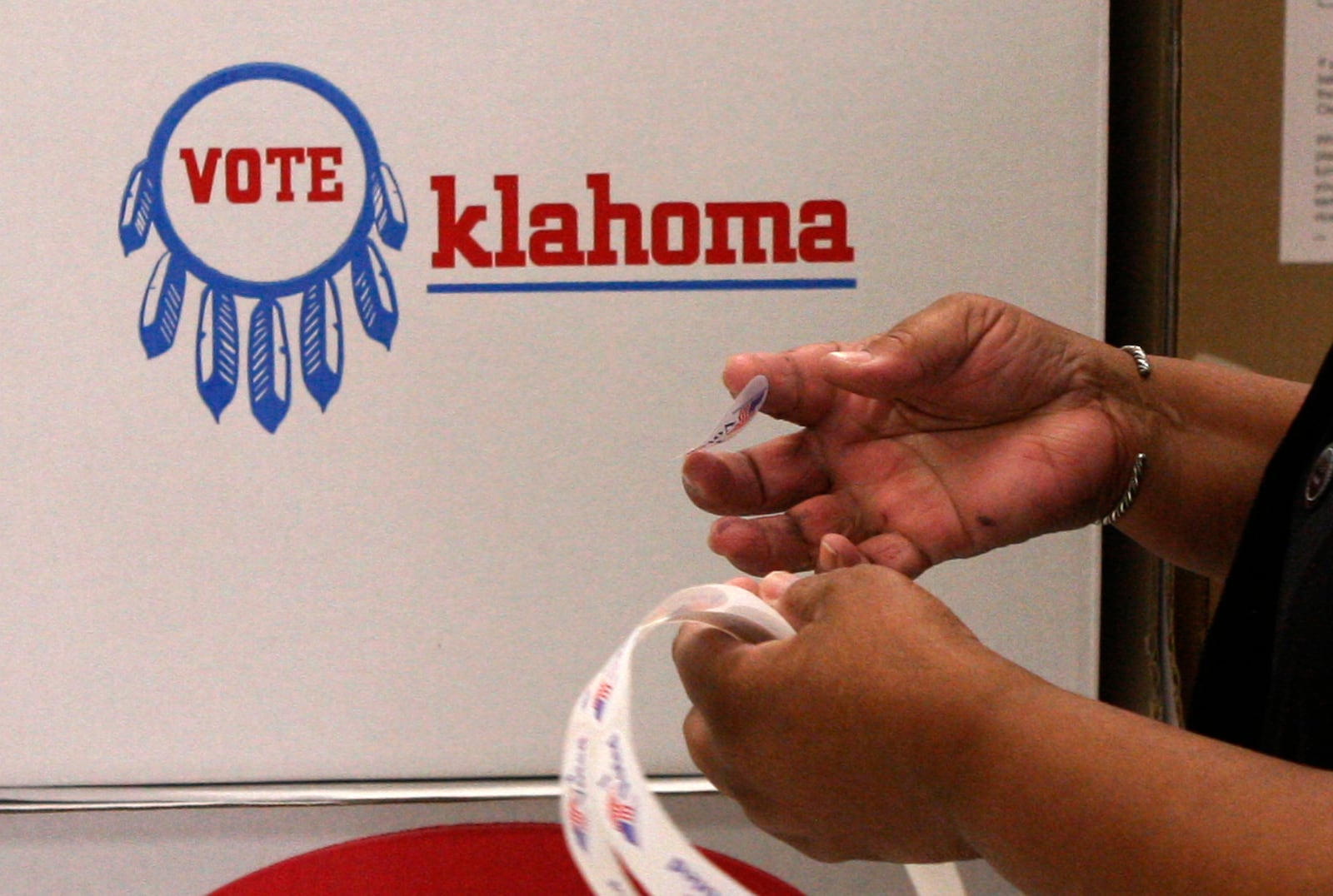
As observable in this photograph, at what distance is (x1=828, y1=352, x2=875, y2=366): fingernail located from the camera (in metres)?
0.65

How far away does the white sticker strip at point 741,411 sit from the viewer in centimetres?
66

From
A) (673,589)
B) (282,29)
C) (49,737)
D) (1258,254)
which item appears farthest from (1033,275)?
(49,737)

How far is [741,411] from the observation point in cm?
67

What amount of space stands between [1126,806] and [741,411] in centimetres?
33

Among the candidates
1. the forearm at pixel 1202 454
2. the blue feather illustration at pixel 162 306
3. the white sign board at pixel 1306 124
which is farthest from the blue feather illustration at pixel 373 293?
the white sign board at pixel 1306 124

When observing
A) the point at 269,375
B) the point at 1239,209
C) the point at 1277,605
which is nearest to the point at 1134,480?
the point at 1277,605

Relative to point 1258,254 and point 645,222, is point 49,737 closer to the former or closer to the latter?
point 645,222

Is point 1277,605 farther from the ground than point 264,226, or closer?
closer

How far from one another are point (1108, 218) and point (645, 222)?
0.36 m

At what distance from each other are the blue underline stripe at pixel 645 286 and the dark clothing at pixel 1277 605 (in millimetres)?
335

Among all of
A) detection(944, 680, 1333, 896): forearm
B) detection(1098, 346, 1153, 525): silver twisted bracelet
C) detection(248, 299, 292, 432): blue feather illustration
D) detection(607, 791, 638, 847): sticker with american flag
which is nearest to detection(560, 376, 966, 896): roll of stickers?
detection(607, 791, 638, 847): sticker with american flag

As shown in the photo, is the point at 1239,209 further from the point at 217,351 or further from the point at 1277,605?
the point at 217,351

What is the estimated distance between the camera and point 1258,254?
3.00 ft

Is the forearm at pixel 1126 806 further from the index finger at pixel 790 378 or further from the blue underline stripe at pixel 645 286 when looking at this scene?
the blue underline stripe at pixel 645 286
